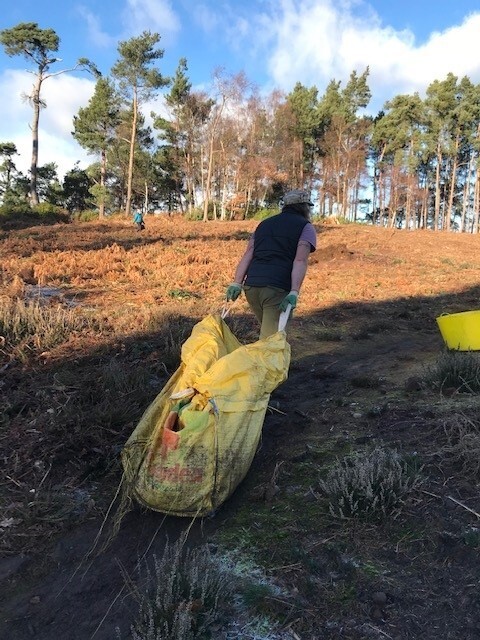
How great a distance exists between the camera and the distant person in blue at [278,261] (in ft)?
12.0

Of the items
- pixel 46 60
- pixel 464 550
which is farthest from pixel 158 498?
pixel 46 60

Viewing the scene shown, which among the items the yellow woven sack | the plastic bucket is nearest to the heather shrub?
the yellow woven sack

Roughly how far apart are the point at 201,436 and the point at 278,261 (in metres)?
1.75

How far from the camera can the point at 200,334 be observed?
3.18 m

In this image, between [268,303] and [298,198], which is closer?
[268,303]

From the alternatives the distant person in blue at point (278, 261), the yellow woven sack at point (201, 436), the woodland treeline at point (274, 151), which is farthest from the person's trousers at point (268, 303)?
the woodland treeline at point (274, 151)

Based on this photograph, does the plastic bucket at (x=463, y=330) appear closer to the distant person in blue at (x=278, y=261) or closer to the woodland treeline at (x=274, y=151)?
the distant person in blue at (x=278, y=261)

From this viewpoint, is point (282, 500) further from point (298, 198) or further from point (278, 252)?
point (298, 198)

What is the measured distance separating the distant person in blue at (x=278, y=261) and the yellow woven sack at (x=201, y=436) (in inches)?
38.3

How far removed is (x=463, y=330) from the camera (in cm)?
491

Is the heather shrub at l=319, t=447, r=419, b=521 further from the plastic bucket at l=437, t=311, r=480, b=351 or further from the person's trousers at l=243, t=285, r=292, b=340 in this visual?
the plastic bucket at l=437, t=311, r=480, b=351

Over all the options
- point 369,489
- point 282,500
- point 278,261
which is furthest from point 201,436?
point 278,261

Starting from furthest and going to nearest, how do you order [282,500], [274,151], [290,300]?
[274,151]
[290,300]
[282,500]

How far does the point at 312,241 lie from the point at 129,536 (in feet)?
7.67
